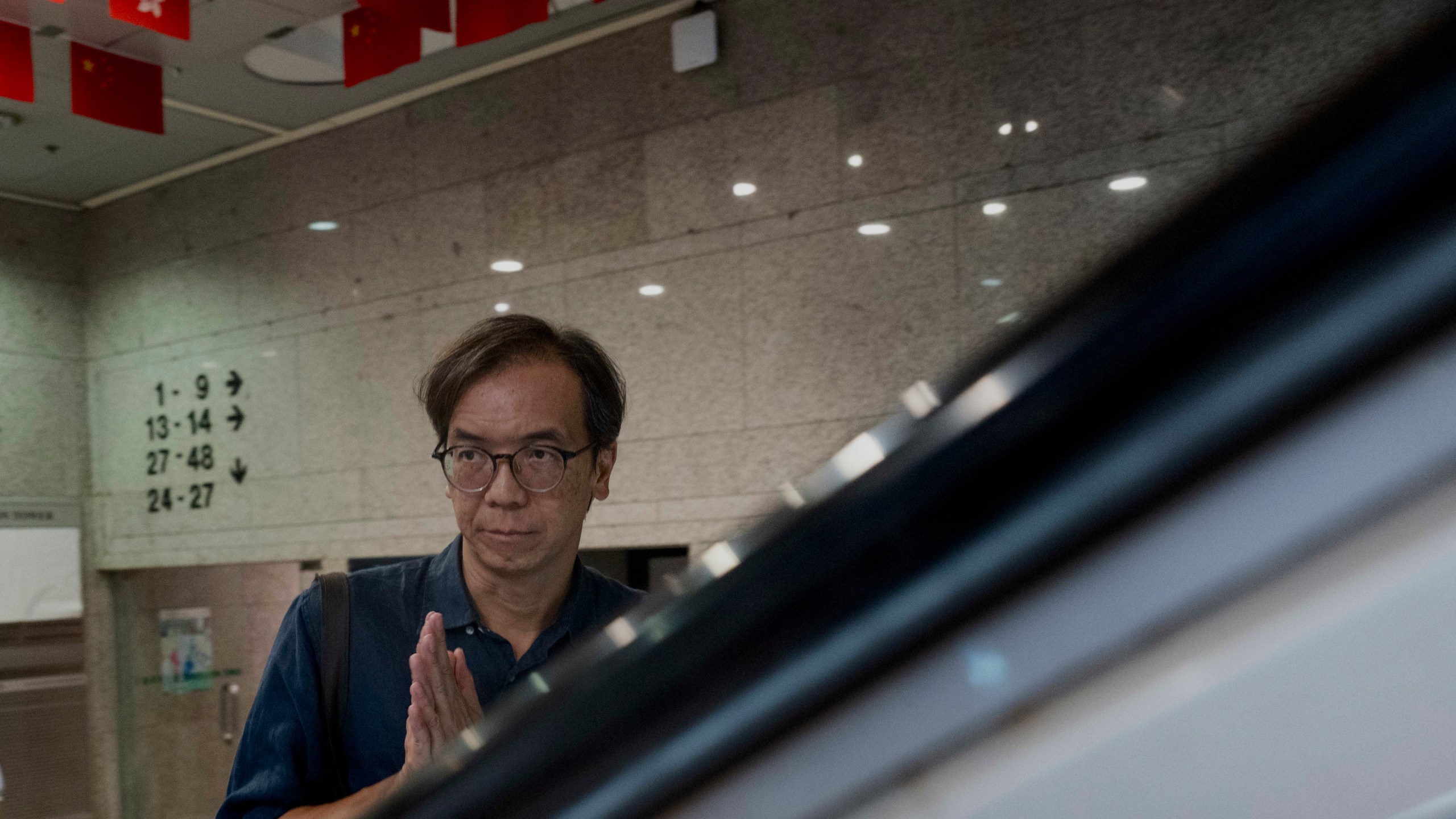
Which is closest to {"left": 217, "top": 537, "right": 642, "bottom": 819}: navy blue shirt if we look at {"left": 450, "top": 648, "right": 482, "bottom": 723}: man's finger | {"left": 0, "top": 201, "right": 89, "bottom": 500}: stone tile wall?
{"left": 450, "top": 648, "right": 482, "bottom": 723}: man's finger

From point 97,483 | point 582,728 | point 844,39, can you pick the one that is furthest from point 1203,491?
Result: point 97,483

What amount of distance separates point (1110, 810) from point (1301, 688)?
0.18 feet

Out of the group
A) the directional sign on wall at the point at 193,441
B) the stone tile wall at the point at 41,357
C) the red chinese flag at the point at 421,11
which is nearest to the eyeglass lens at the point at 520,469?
the red chinese flag at the point at 421,11

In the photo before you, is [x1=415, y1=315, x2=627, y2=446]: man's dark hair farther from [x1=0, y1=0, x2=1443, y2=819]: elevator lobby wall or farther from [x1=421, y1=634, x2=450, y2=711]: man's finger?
[x1=0, y1=0, x2=1443, y2=819]: elevator lobby wall

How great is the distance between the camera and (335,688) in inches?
61.8

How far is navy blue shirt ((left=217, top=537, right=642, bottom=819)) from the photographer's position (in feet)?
5.01

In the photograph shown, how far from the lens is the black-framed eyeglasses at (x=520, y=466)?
170 centimetres

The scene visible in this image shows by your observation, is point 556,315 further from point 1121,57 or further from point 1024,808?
point 1024,808

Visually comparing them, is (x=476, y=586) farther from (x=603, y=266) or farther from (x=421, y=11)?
(x=603, y=266)

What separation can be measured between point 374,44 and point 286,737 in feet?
10.9

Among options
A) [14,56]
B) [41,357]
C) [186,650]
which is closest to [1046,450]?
[14,56]

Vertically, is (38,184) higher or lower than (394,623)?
higher

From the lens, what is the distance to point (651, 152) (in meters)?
4.91

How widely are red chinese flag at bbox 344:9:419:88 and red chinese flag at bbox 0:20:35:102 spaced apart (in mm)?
1258
